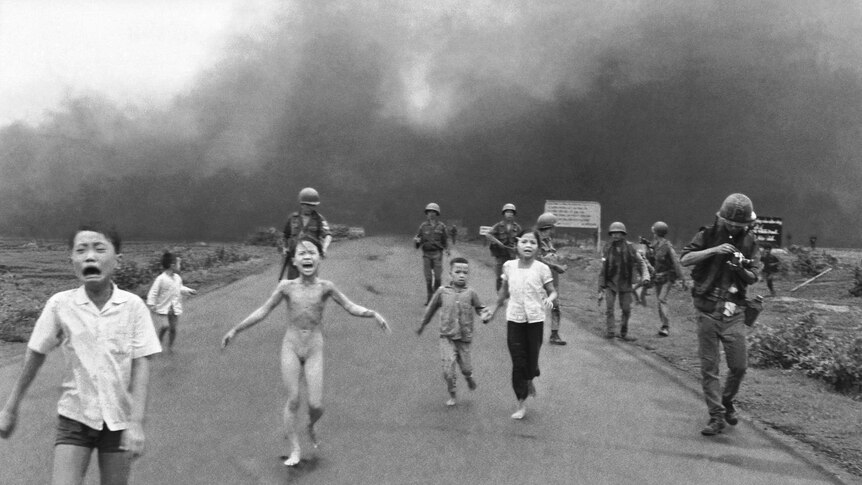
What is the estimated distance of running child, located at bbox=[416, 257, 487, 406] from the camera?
7956 mm

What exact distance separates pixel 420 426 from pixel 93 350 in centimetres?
396

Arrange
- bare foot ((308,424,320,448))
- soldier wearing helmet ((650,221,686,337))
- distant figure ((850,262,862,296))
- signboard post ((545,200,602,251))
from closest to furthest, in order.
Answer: bare foot ((308,424,320,448)) < soldier wearing helmet ((650,221,686,337)) < distant figure ((850,262,862,296)) < signboard post ((545,200,602,251))

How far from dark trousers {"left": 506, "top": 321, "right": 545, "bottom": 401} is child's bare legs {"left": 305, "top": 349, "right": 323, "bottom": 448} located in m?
2.27

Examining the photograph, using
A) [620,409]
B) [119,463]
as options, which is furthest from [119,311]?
[620,409]

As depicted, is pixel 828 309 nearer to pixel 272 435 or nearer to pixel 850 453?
pixel 850 453

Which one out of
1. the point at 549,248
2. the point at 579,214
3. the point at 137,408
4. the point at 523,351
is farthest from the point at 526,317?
the point at 579,214

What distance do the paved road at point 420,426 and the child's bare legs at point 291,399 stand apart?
17cm

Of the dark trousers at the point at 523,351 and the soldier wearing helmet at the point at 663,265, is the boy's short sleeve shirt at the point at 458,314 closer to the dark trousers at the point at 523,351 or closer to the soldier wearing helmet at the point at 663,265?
the dark trousers at the point at 523,351

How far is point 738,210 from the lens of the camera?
7180 mm

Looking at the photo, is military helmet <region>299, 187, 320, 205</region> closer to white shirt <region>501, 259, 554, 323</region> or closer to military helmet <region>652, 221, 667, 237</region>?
white shirt <region>501, 259, 554, 323</region>

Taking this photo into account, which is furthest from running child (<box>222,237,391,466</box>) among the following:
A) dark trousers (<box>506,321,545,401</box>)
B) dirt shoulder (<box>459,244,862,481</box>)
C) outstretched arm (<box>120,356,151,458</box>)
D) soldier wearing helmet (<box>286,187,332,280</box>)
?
soldier wearing helmet (<box>286,187,332,280</box>)

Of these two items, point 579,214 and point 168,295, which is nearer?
point 168,295

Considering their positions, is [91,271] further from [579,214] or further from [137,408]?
[579,214]

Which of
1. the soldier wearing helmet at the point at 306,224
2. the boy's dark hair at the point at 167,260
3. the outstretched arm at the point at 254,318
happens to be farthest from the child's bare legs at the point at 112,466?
the soldier wearing helmet at the point at 306,224
